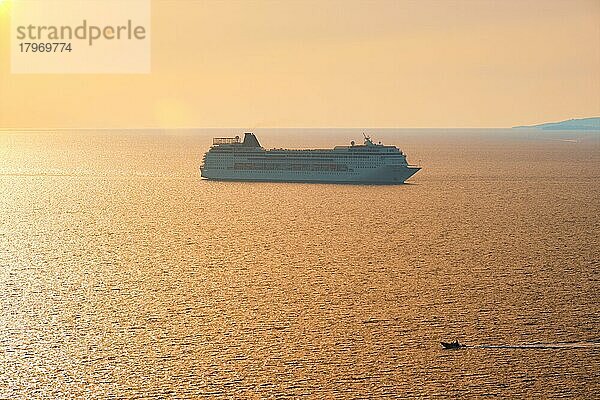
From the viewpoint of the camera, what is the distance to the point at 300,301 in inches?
2291

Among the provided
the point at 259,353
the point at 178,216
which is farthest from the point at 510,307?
the point at 178,216

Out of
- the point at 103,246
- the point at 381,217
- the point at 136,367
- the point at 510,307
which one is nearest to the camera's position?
the point at 136,367

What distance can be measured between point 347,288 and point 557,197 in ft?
247

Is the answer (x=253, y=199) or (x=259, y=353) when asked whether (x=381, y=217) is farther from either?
(x=259, y=353)

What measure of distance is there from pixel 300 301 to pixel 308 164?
9710 cm

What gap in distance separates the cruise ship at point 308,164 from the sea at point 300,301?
1279 inches

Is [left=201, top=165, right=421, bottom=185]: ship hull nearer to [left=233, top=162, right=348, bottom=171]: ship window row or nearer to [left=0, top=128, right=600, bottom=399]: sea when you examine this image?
[left=233, top=162, right=348, bottom=171]: ship window row

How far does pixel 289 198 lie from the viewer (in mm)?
127875

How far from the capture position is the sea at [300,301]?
139 feet

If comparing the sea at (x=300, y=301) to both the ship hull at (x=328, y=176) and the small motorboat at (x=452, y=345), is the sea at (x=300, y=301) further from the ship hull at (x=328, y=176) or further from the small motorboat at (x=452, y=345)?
the ship hull at (x=328, y=176)

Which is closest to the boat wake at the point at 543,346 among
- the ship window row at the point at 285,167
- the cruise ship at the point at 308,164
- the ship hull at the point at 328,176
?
the cruise ship at the point at 308,164

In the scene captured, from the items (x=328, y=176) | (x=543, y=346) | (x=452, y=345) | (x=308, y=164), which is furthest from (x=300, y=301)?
(x=308, y=164)

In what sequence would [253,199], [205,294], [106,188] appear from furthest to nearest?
[106,188]
[253,199]
[205,294]

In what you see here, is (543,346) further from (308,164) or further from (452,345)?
(308,164)
